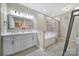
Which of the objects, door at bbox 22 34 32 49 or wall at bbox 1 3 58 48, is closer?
wall at bbox 1 3 58 48

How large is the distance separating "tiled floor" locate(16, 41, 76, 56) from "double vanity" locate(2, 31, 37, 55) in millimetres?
104

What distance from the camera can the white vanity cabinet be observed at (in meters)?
2.27

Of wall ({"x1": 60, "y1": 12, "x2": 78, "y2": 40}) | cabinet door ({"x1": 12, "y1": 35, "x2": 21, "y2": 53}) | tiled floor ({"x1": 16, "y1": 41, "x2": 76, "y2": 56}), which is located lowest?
tiled floor ({"x1": 16, "y1": 41, "x2": 76, "y2": 56})

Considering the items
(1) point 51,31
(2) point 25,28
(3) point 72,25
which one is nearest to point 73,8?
(3) point 72,25

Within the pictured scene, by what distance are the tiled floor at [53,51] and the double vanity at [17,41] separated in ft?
0.34

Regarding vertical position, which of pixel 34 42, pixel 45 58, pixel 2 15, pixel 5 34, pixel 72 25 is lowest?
pixel 45 58

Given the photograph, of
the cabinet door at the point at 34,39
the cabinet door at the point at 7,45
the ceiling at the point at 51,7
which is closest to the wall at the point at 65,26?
the ceiling at the point at 51,7

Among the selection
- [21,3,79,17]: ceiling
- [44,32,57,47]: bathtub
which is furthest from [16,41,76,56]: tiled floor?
[21,3,79,17]: ceiling

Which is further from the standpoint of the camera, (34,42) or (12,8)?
(34,42)

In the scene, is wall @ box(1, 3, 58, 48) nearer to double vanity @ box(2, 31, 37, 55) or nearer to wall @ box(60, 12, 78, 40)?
double vanity @ box(2, 31, 37, 55)

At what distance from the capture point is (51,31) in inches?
95.8

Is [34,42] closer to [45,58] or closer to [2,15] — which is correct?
[45,58]

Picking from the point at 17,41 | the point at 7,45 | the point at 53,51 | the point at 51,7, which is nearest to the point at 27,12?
the point at 51,7

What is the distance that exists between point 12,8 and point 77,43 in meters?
1.38
